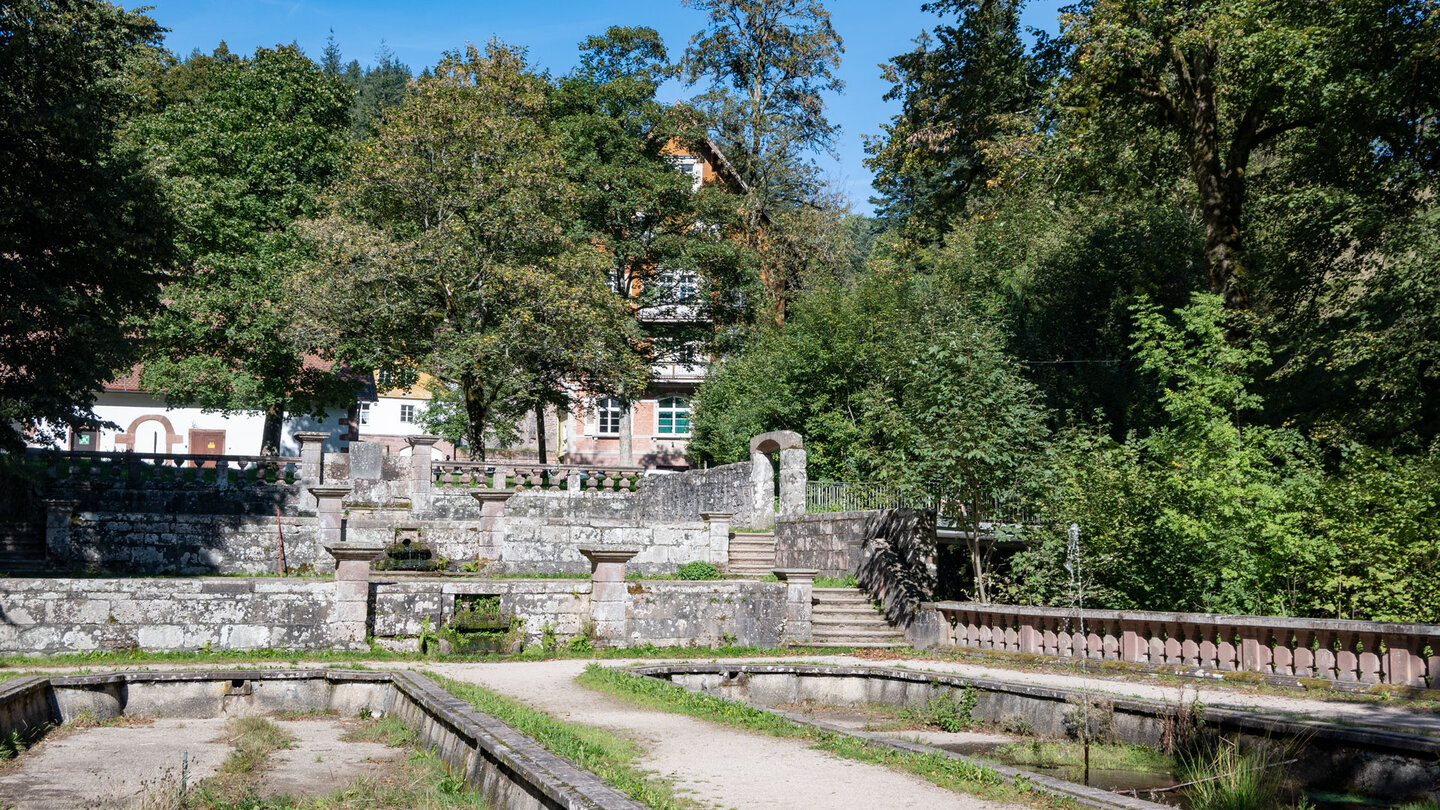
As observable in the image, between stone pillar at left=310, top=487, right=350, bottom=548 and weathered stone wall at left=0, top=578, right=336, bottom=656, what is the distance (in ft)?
24.4

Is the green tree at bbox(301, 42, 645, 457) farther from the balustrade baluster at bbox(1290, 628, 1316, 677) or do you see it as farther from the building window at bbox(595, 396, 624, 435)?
the balustrade baluster at bbox(1290, 628, 1316, 677)

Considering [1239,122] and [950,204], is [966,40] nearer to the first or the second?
[950,204]

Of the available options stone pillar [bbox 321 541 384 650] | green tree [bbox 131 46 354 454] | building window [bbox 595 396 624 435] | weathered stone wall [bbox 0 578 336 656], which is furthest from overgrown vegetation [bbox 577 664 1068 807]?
building window [bbox 595 396 624 435]

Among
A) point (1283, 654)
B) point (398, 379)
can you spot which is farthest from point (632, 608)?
point (398, 379)

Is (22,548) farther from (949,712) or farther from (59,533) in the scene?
(949,712)

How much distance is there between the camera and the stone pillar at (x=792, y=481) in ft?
84.5

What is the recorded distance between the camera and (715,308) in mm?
40719

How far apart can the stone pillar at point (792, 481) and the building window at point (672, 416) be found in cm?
2120

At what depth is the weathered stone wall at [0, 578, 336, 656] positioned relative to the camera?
1505 cm

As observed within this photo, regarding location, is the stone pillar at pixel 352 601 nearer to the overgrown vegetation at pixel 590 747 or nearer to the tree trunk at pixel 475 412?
the overgrown vegetation at pixel 590 747

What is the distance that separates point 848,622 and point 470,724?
38.3 ft

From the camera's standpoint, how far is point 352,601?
1631cm

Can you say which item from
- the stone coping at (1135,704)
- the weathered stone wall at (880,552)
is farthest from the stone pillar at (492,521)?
the stone coping at (1135,704)

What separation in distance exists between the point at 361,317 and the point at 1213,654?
22793 mm
